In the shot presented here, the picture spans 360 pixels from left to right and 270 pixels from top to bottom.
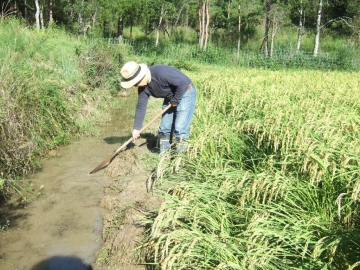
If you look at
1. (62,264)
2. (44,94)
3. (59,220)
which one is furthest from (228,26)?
(62,264)

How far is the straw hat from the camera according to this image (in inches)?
166

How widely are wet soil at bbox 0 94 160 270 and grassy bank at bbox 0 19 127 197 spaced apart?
1.25 ft

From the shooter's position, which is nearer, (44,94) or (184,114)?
(184,114)

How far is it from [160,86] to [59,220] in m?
1.97

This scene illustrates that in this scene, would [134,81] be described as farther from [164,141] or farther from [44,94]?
[44,94]

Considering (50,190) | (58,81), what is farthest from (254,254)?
(58,81)

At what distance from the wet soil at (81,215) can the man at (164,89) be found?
0.59m

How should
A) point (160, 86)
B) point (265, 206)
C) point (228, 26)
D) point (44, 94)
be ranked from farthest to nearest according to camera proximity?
point (228, 26), point (44, 94), point (160, 86), point (265, 206)

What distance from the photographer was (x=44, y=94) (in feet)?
19.5

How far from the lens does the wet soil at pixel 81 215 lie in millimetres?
3318

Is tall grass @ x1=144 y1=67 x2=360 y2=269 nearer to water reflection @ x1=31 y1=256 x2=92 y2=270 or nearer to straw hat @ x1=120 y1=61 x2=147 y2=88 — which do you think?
water reflection @ x1=31 y1=256 x2=92 y2=270

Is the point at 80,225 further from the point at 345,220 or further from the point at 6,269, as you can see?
the point at 345,220

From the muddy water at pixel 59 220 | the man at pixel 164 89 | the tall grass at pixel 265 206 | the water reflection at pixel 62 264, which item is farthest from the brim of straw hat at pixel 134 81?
the water reflection at pixel 62 264

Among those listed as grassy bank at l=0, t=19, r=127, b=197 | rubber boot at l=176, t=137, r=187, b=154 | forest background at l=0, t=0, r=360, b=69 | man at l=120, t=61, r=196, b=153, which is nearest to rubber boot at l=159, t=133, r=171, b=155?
man at l=120, t=61, r=196, b=153
